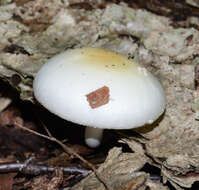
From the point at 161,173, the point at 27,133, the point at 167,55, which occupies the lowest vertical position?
the point at 27,133

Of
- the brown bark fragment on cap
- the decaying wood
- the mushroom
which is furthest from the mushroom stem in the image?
the brown bark fragment on cap

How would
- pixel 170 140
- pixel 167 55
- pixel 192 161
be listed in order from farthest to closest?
pixel 167 55 → pixel 170 140 → pixel 192 161

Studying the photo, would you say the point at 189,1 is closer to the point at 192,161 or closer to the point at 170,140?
the point at 170,140

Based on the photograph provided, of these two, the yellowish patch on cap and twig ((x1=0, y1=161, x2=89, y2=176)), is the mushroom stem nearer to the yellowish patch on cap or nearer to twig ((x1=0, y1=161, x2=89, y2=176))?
twig ((x1=0, y1=161, x2=89, y2=176))

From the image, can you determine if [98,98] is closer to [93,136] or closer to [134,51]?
[93,136]

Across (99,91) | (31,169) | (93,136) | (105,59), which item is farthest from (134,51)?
(31,169)

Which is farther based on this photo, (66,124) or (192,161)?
(66,124)

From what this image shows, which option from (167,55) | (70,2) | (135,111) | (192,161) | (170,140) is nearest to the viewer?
(135,111)

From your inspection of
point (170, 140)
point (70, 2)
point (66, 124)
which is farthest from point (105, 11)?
point (170, 140)
